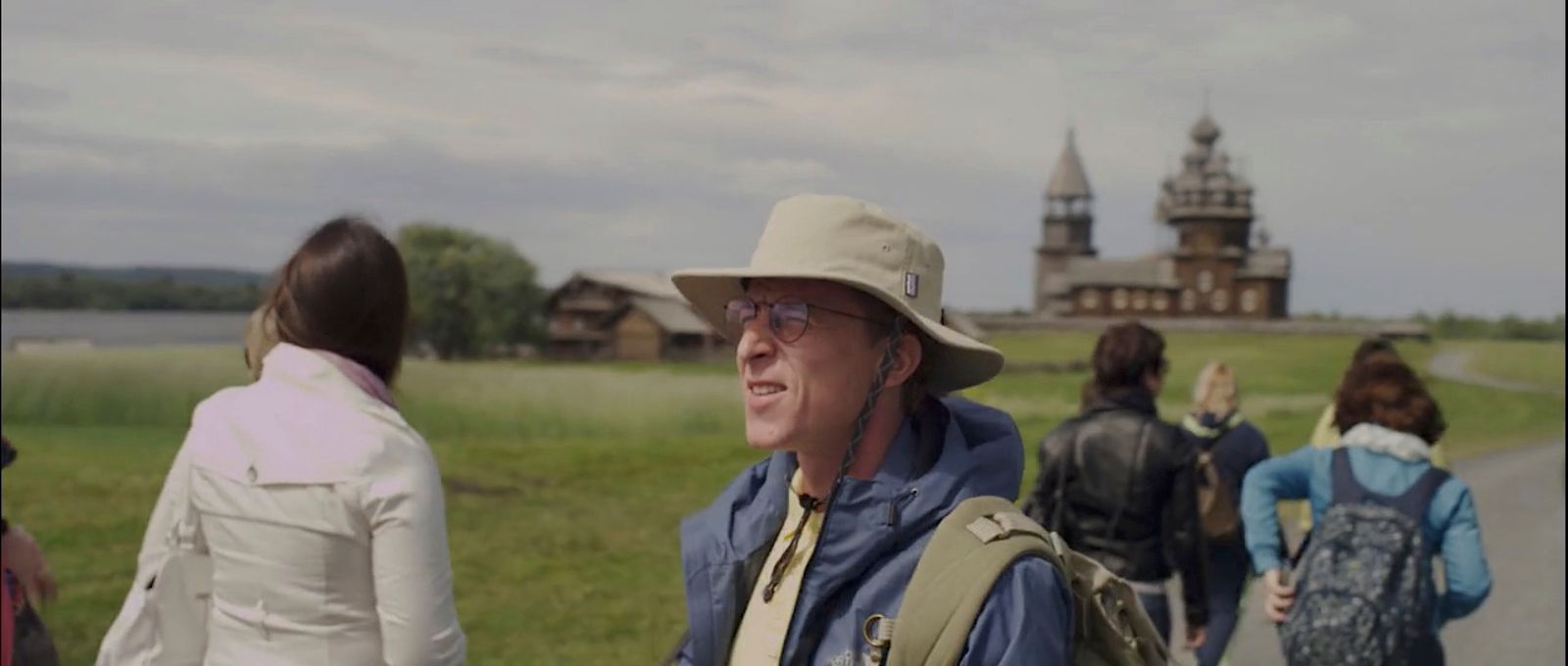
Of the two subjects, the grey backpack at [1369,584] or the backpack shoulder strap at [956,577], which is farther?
the grey backpack at [1369,584]

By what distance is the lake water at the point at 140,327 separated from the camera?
23891 millimetres

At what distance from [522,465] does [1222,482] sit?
15.6 m

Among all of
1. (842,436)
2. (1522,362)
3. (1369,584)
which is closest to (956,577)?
(842,436)

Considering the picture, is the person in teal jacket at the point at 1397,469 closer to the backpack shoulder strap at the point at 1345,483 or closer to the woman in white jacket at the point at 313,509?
the backpack shoulder strap at the point at 1345,483

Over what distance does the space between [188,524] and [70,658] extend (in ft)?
25.4

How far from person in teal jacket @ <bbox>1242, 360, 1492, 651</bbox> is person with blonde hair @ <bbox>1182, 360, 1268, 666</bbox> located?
5.33 feet

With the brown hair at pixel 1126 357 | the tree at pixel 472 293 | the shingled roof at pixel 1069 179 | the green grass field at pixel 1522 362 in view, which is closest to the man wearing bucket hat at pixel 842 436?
the brown hair at pixel 1126 357

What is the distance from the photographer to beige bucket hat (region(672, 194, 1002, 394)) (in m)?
2.72

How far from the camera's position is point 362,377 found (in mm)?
3512

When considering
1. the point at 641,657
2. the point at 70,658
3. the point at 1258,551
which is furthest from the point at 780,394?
the point at 70,658

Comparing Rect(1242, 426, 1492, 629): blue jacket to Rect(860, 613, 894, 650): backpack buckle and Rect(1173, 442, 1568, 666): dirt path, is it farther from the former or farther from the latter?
Rect(1173, 442, 1568, 666): dirt path

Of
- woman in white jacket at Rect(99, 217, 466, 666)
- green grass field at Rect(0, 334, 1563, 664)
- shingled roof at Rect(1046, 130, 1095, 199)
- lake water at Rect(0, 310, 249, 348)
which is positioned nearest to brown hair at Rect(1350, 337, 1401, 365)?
woman in white jacket at Rect(99, 217, 466, 666)

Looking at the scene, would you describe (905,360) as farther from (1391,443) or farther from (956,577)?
(1391,443)

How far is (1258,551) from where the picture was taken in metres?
6.02
